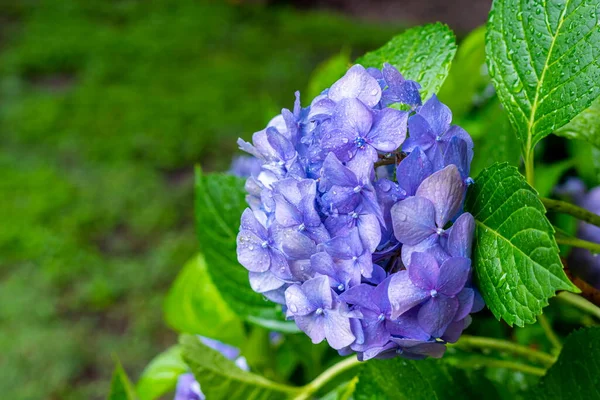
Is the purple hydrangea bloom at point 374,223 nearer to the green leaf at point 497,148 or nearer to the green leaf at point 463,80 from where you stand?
the green leaf at point 497,148

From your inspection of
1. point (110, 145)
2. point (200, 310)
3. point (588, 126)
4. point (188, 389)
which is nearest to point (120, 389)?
point (188, 389)

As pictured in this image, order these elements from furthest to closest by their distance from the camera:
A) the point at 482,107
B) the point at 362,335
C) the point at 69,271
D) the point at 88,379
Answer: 1. the point at 69,271
2. the point at 88,379
3. the point at 482,107
4. the point at 362,335

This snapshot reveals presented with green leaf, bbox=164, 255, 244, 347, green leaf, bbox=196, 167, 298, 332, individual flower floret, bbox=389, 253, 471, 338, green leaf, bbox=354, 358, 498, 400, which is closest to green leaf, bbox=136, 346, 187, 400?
green leaf, bbox=164, 255, 244, 347

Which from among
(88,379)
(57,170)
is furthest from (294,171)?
(57,170)

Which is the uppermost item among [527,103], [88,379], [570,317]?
[527,103]

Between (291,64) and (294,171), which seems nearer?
(294,171)

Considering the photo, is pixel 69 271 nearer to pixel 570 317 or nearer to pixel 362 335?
pixel 570 317

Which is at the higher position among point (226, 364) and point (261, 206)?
point (261, 206)
